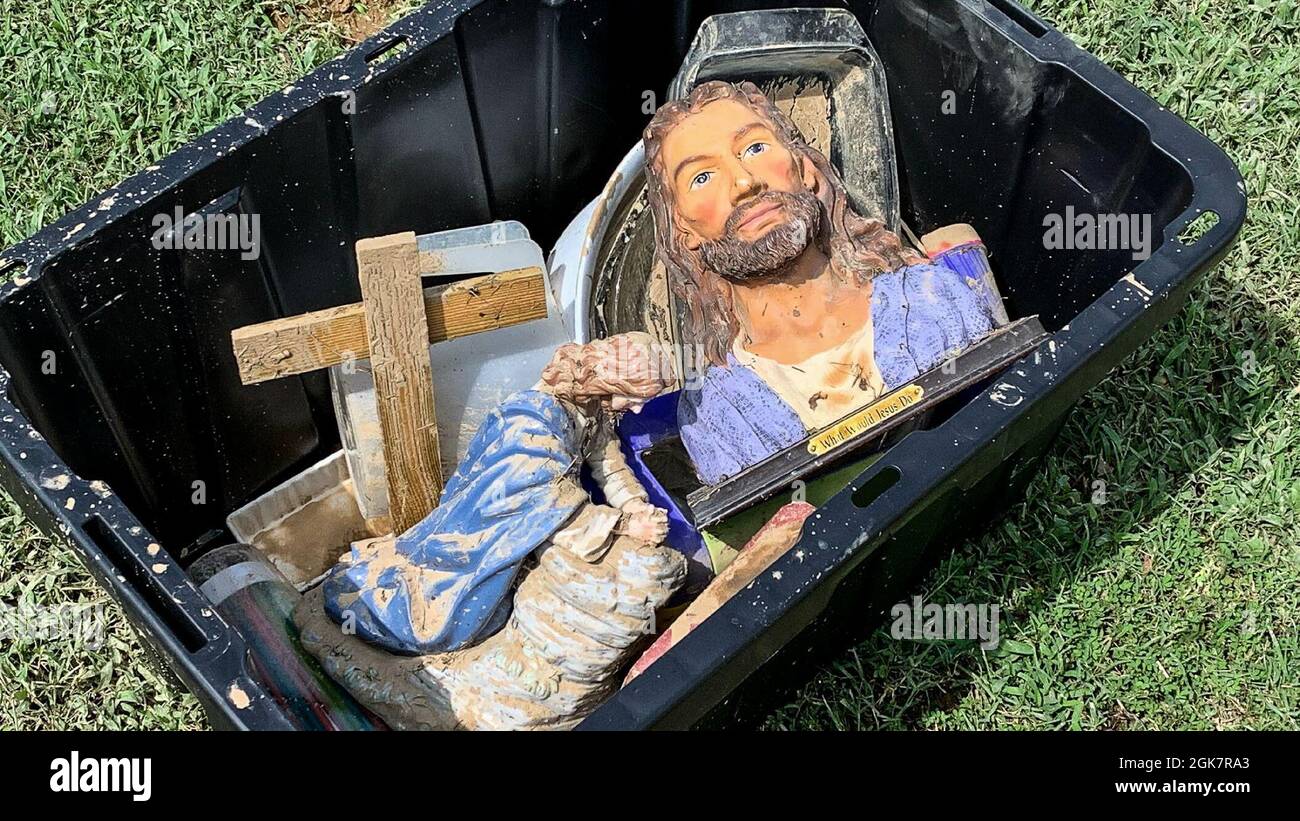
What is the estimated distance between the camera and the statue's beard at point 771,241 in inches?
106

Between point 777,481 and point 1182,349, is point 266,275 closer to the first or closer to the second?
point 777,481

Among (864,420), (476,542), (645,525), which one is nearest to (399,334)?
(476,542)

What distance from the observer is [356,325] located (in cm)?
263

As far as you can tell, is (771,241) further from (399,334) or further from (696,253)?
(399,334)

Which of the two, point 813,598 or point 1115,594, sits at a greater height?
point 813,598

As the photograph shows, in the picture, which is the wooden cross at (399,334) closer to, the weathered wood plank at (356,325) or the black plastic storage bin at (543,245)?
the weathered wood plank at (356,325)

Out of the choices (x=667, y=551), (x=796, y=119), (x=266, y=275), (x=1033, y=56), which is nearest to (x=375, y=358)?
(x=266, y=275)

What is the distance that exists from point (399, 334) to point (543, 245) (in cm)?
76

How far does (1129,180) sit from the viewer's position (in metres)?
2.72

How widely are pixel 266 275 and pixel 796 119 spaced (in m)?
1.27

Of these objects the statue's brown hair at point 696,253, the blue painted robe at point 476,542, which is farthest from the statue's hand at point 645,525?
the statue's brown hair at point 696,253

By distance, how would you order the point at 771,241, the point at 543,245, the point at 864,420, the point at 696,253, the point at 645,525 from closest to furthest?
the point at 645,525 → the point at 864,420 → the point at 771,241 → the point at 696,253 → the point at 543,245
